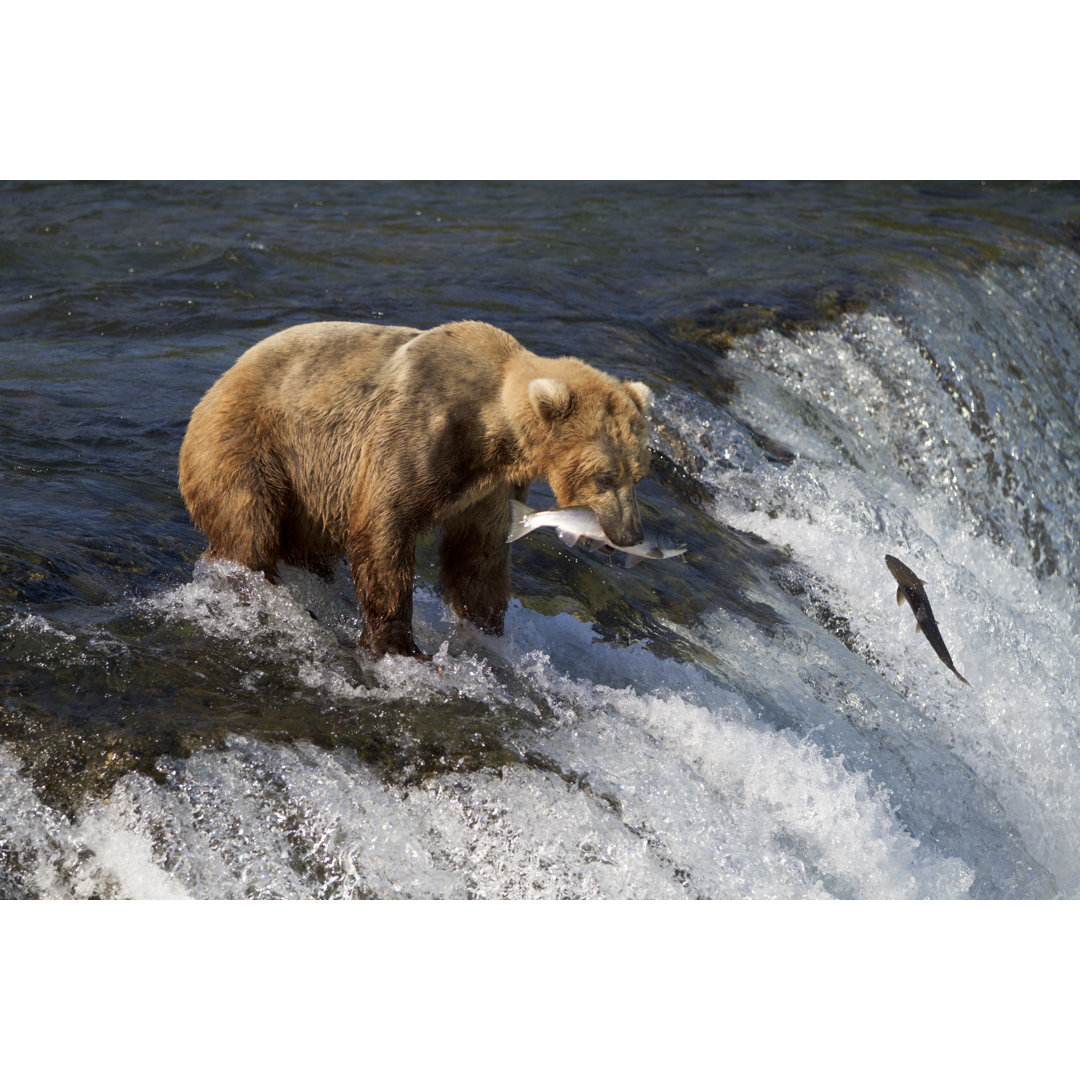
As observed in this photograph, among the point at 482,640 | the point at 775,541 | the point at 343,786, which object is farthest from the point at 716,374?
the point at 343,786

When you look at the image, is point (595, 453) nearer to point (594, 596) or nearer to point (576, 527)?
point (576, 527)

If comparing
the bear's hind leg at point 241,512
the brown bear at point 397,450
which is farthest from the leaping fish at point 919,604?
the bear's hind leg at point 241,512

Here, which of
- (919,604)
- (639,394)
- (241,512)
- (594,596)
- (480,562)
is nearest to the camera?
(639,394)

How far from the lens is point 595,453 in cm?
432

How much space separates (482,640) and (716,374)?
4778 millimetres

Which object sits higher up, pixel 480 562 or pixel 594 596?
pixel 480 562

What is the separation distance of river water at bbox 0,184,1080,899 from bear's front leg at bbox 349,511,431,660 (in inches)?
5.2

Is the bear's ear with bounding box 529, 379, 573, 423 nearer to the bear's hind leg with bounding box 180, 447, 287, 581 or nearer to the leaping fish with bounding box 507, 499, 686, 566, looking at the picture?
the leaping fish with bounding box 507, 499, 686, 566

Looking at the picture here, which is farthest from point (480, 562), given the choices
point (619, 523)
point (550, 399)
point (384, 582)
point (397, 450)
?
point (550, 399)

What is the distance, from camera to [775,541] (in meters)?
7.36

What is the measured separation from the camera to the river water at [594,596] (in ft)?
12.9

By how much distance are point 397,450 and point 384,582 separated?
508 millimetres

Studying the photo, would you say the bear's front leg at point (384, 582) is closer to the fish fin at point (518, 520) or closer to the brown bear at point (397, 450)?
the brown bear at point (397, 450)

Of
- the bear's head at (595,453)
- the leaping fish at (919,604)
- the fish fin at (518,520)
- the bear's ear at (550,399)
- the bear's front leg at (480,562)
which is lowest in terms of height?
the leaping fish at (919,604)
